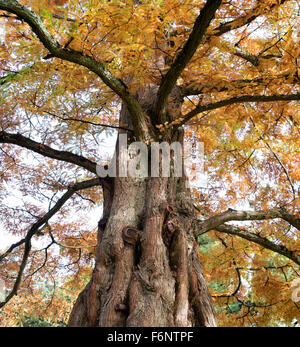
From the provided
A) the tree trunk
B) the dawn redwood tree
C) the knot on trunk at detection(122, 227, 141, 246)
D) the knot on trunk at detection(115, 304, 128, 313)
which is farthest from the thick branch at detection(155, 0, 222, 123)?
the knot on trunk at detection(115, 304, 128, 313)

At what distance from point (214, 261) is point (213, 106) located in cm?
255

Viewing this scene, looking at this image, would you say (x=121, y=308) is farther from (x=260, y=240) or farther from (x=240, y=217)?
(x=260, y=240)

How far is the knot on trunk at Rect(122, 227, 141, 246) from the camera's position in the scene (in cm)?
221

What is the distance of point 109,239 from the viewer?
87.9 inches

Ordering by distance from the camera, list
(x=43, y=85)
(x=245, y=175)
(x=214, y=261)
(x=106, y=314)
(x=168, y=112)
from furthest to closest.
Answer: (x=245, y=175) < (x=214, y=261) < (x=168, y=112) < (x=43, y=85) < (x=106, y=314)

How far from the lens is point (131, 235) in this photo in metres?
2.22

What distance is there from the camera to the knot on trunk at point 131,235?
7.25 ft

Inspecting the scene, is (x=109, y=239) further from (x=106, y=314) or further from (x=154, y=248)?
(x=106, y=314)

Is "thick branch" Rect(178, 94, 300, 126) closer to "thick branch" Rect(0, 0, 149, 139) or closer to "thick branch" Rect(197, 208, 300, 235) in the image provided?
"thick branch" Rect(0, 0, 149, 139)

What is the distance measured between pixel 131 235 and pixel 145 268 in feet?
0.84

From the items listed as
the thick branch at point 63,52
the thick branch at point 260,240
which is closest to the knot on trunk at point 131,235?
the thick branch at point 63,52

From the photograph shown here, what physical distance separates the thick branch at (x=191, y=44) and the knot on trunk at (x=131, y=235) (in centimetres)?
111
